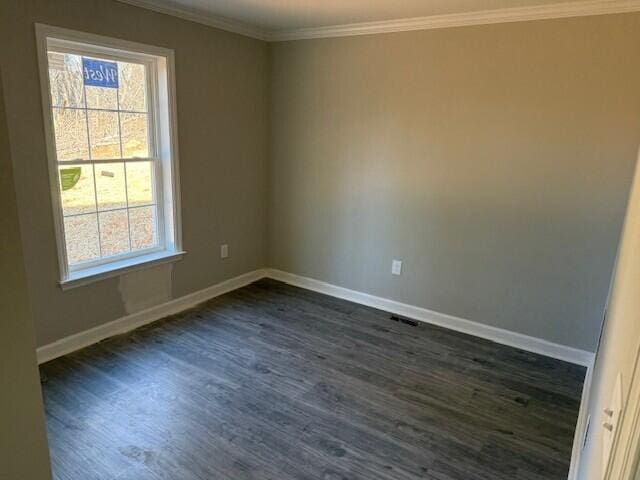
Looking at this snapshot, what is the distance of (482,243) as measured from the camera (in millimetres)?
3270

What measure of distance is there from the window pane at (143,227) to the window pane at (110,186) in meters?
0.14

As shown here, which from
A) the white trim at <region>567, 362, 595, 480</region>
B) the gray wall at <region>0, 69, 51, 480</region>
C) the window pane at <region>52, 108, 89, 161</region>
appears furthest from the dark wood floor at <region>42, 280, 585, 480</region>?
the window pane at <region>52, 108, 89, 161</region>

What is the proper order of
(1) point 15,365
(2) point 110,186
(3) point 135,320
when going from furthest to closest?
(3) point 135,320
(2) point 110,186
(1) point 15,365

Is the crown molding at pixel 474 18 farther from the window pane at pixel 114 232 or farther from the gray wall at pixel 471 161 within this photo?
the window pane at pixel 114 232

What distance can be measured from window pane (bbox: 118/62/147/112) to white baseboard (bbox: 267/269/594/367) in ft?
6.76

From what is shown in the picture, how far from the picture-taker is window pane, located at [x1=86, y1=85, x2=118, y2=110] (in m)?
2.90

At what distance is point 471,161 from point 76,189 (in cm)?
278

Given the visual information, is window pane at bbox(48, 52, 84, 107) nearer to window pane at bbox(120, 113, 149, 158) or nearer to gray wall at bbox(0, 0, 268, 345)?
gray wall at bbox(0, 0, 268, 345)

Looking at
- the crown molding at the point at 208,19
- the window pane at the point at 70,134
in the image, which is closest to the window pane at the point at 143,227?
the window pane at the point at 70,134

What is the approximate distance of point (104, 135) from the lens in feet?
9.95

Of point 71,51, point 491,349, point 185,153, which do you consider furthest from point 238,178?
point 491,349

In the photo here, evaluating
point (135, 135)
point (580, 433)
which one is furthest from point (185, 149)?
point (580, 433)

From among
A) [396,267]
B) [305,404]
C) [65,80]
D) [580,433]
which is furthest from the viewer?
[396,267]

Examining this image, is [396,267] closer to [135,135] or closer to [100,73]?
[135,135]
